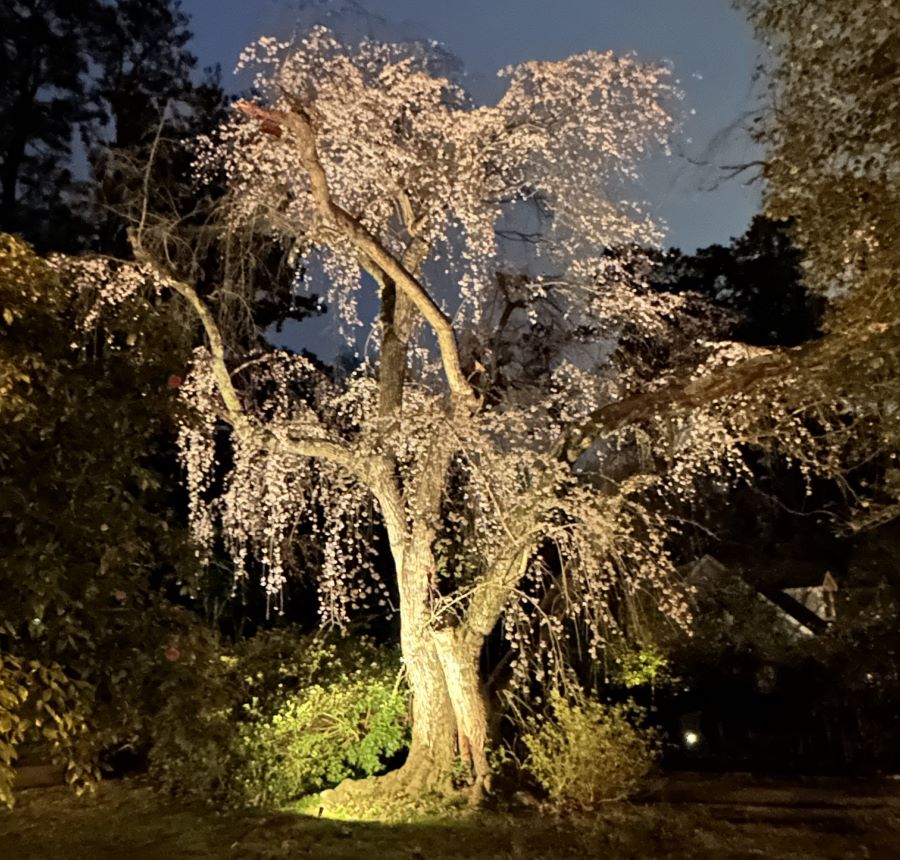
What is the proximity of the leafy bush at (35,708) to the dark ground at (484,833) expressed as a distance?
2.46 m

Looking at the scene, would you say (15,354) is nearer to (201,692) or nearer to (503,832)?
(201,692)

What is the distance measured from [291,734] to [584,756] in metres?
2.38

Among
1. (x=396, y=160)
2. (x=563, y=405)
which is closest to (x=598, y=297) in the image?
(x=563, y=405)

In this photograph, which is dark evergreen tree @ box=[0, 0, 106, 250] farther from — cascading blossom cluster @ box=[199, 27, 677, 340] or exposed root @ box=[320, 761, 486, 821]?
exposed root @ box=[320, 761, 486, 821]

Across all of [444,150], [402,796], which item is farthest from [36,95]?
[402,796]

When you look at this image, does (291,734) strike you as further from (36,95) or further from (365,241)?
(36,95)

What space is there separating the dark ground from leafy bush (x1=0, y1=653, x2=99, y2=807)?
2.46m

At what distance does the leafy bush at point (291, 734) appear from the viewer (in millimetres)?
6918

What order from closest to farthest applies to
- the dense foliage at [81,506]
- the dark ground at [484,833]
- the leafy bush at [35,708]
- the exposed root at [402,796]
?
the leafy bush at [35,708] < the dense foliage at [81,506] < the dark ground at [484,833] < the exposed root at [402,796]

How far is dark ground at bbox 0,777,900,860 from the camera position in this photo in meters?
5.48

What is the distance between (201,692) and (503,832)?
2634mm

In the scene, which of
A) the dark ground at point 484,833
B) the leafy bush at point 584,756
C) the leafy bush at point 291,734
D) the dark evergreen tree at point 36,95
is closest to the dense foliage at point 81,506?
the dark ground at point 484,833

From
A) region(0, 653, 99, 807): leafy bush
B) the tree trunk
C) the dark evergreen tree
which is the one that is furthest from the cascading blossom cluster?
the dark evergreen tree

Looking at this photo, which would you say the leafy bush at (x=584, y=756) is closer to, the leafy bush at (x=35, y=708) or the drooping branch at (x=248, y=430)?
the drooping branch at (x=248, y=430)
